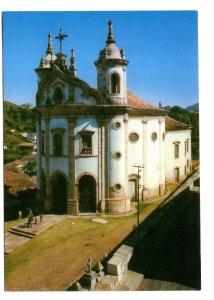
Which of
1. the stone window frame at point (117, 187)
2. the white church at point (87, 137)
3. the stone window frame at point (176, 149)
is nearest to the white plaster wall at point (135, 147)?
the white church at point (87, 137)

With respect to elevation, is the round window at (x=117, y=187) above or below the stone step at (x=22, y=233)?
above

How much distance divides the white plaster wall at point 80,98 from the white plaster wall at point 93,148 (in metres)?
1.52

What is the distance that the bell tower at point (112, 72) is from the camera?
2959 cm

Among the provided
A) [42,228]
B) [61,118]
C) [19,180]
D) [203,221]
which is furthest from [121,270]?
[19,180]

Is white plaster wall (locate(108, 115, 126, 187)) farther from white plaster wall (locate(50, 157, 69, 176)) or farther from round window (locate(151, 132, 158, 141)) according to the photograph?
round window (locate(151, 132, 158, 141))

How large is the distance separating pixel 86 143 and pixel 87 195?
4.97 m

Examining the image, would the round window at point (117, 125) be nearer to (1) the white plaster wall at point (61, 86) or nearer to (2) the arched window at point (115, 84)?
(2) the arched window at point (115, 84)

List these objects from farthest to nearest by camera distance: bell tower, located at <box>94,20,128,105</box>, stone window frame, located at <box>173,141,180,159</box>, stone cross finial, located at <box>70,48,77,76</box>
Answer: stone window frame, located at <box>173,141,180,159</box>
stone cross finial, located at <box>70,48,77,76</box>
bell tower, located at <box>94,20,128,105</box>

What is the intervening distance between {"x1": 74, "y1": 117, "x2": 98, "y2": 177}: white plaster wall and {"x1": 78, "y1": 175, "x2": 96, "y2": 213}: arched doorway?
3.27ft

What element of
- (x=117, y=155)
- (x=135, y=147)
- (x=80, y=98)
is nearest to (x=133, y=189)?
(x=135, y=147)

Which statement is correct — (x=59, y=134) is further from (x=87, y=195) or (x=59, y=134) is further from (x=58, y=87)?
(x=87, y=195)

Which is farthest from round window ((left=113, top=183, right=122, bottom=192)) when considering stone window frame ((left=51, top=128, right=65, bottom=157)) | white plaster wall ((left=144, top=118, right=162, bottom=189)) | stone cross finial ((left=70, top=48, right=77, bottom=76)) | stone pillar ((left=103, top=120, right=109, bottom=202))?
stone cross finial ((left=70, top=48, right=77, bottom=76))

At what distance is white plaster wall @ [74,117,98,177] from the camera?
29.9m
